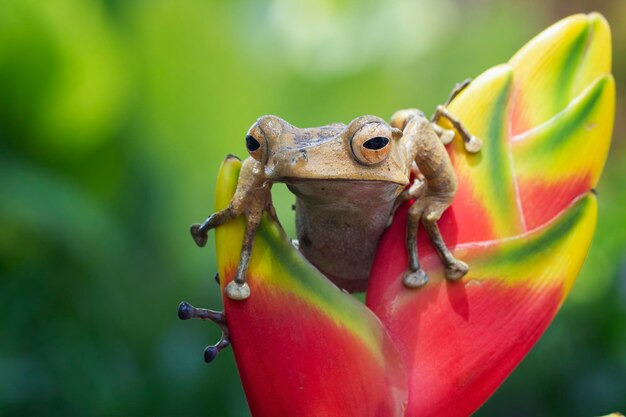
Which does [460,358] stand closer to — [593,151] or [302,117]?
[593,151]

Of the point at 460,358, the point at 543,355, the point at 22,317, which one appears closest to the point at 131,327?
the point at 22,317

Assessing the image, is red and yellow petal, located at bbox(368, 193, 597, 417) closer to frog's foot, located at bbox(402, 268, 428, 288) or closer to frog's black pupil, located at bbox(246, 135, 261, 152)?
frog's foot, located at bbox(402, 268, 428, 288)

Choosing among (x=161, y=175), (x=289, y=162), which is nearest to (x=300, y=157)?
(x=289, y=162)

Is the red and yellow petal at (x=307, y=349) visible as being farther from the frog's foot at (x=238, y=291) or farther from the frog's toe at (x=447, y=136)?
the frog's toe at (x=447, y=136)

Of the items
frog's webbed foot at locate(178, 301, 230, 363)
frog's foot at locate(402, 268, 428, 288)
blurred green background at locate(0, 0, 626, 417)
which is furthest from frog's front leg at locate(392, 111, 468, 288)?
blurred green background at locate(0, 0, 626, 417)

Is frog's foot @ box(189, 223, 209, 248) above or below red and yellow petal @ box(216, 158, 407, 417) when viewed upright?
above

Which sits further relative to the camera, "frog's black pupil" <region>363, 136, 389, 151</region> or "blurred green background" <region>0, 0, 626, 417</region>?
"blurred green background" <region>0, 0, 626, 417</region>

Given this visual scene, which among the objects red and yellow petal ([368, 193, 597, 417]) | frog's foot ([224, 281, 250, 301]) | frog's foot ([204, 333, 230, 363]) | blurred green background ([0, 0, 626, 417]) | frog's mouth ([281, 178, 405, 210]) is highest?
blurred green background ([0, 0, 626, 417])

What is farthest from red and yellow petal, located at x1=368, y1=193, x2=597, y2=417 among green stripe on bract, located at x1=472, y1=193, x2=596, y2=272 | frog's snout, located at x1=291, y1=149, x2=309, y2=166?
frog's snout, located at x1=291, y1=149, x2=309, y2=166
